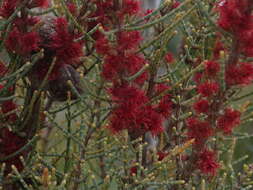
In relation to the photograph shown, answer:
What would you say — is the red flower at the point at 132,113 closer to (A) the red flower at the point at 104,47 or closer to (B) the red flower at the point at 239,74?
(A) the red flower at the point at 104,47

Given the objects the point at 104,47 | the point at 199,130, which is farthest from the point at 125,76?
the point at 199,130

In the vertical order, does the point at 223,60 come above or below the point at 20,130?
above

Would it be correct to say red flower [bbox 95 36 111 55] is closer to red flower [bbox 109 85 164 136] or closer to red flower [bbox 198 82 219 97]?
red flower [bbox 109 85 164 136]

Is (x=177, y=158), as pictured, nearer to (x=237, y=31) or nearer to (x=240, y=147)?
(x=237, y=31)

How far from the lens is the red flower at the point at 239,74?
785mm

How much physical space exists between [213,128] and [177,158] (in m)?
0.18

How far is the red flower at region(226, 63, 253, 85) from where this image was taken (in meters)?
0.78

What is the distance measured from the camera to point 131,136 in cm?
96

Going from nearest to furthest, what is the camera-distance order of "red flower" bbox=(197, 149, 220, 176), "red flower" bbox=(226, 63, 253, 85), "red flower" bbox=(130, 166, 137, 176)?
"red flower" bbox=(226, 63, 253, 85), "red flower" bbox=(197, 149, 220, 176), "red flower" bbox=(130, 166, 137, 176)

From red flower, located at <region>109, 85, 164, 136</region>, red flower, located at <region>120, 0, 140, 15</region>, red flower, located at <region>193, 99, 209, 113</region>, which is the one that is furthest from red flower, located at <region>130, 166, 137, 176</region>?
red flower, located at <region>120, 0, 140, 15</region>

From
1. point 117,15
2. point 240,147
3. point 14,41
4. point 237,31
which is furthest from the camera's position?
point 240,147

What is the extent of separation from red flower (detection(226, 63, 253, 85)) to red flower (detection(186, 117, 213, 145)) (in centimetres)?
12

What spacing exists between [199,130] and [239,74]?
0.16 metres

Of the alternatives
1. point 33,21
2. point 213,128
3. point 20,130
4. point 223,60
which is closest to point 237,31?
point 223,60
